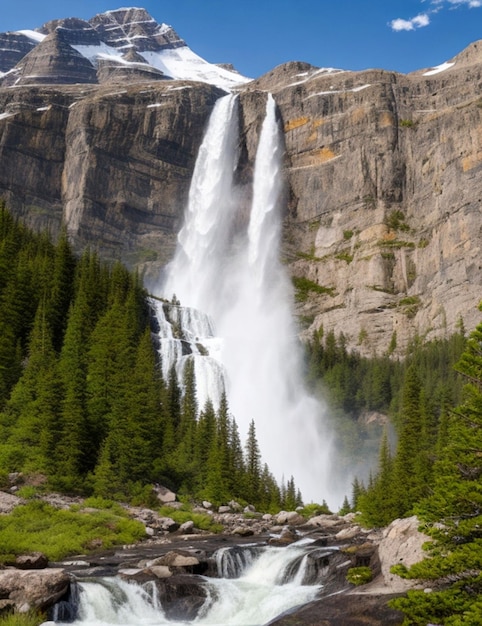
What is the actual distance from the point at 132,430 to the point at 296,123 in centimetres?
12308

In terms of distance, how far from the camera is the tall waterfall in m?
Result: 94.6

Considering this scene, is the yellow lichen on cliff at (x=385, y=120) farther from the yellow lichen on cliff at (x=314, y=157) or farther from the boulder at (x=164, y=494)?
the boulder at (x=164, y=494)

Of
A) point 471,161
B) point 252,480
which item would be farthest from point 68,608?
point 471,161

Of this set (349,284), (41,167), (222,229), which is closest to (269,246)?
(222,229)

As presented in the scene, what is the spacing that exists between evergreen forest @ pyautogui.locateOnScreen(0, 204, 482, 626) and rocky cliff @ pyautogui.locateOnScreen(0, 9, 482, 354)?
39169 mm

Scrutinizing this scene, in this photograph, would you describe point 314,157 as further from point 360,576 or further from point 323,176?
point 360,576

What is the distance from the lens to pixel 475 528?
47.6ft

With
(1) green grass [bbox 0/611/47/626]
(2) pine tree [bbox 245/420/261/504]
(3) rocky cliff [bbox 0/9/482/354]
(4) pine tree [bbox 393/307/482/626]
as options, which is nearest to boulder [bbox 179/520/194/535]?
(1) green grass [bbox 0/611/47/626]

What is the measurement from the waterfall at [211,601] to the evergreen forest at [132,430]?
623 cm

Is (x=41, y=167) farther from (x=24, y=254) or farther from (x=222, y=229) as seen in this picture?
(x=24, y=254)

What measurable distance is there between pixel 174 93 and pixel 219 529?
468ft

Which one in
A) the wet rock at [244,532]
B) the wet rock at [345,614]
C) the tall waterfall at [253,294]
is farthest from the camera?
the tall waterfall at [253,294]

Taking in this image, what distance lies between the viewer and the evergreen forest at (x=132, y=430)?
49.9 ft

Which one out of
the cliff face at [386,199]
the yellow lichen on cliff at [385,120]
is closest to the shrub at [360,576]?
the cliff face at [386,199]
